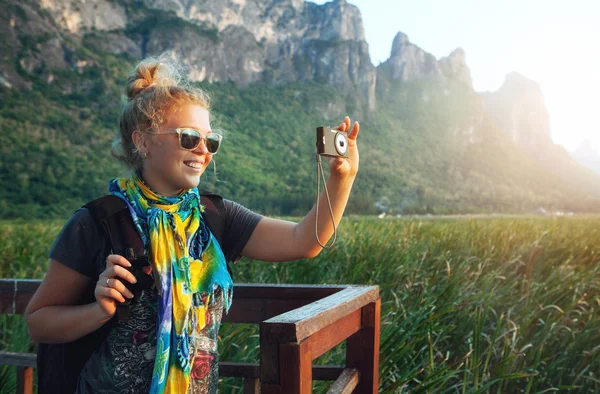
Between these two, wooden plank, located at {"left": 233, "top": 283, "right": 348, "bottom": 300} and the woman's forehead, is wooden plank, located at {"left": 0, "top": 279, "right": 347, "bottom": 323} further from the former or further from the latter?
the woman's forehead

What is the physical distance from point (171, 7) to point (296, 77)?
22918mm

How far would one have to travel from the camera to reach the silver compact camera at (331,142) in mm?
1297

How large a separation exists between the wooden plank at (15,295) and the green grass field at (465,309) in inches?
40.8

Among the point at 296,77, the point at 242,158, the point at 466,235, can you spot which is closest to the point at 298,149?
the point at 242,158

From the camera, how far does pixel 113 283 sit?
1.17m

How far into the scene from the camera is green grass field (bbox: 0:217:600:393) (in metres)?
2.65

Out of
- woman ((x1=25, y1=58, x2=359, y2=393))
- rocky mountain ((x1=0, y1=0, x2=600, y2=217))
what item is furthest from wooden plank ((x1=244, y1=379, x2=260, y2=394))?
rocky mountain ((x1=0, y1=0, x2=600, y2=217))

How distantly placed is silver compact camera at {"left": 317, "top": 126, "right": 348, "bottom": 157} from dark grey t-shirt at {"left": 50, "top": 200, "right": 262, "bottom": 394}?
0.52 meters

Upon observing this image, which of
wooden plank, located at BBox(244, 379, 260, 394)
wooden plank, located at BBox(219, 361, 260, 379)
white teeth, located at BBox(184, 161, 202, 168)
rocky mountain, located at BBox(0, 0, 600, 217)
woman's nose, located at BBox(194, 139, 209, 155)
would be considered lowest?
wooden plank, located at BBox(244, 379, 260, 394)

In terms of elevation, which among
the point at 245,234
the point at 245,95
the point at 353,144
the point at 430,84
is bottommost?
the point at 245,234

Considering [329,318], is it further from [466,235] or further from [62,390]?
[466,235]

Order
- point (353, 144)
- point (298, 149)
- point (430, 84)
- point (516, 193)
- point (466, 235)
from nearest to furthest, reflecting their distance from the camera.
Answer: point (353, 144), point (466, 235), point (298, 149), point (516, 193), point (430, 84)

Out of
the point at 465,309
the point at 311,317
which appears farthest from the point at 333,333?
the point at 465,309

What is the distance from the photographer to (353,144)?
1.49 meters
